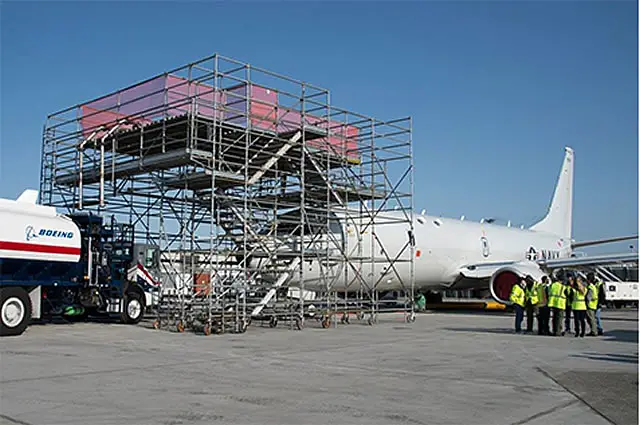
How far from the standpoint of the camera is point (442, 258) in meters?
26.9

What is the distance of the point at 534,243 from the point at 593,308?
1697cm

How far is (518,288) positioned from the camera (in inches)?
705

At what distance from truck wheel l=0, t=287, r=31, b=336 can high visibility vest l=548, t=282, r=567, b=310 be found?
1199cm

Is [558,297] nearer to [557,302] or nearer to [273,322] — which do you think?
[557,302]

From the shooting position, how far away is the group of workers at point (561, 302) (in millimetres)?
16734

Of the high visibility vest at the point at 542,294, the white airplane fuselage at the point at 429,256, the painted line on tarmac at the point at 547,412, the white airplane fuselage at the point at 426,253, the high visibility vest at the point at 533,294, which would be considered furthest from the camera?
the white airplane fuselage at the point at 426,253

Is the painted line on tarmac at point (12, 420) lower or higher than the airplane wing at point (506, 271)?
lower

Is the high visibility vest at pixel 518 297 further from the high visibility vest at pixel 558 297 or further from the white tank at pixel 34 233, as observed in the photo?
the white tank at pixel 34 233

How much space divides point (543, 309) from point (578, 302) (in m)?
0.97

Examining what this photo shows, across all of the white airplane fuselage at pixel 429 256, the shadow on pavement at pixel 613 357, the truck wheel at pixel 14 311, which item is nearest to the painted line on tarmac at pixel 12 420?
the truck wheel at pixel 14 311

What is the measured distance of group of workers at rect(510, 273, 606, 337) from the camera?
54.9 ft

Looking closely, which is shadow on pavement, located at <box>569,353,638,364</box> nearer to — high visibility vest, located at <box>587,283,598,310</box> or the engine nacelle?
high visibility vest, located at <box>587,283,598,310</box>

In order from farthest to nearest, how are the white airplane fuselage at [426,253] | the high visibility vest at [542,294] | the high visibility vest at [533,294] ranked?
the white airplane fuselage at [426,253] < the high visibility vest at [533,294] < the high visibility vest at [542,294]

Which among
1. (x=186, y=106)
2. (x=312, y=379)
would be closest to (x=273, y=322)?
(x=186, y=106)
